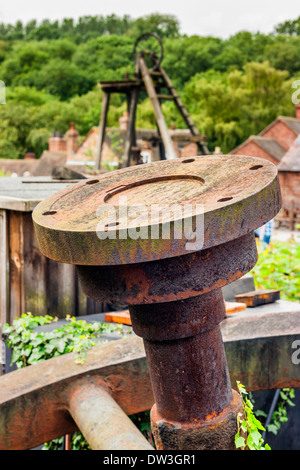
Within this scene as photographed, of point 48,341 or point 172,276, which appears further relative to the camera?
point 48,341

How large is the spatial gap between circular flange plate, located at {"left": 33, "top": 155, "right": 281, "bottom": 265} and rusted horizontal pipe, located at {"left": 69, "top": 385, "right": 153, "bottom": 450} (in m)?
0.74

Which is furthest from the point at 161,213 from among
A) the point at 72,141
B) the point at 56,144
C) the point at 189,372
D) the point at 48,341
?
the point at 56,144

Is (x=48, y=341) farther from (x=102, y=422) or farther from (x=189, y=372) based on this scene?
(x=189, y=372)

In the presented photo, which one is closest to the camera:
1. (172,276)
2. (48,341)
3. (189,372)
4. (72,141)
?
(172,276)

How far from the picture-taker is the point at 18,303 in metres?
4.87

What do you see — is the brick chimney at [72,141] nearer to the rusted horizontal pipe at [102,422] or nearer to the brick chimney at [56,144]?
the brick chimney at [56,144]

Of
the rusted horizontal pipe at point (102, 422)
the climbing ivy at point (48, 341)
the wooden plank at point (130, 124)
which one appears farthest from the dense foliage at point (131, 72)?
the rusted horizontal pipe at point (102, 422)

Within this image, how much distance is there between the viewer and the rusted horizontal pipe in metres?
2.22

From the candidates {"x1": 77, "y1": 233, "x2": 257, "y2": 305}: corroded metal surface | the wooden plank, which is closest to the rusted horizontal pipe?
{"x1": 77, "y1": 233, "x2": 257, "y2": 305}: corroded metal surface

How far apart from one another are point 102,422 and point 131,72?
61545 millimetres

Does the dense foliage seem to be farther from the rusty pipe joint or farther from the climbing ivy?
the rusty pipe joint

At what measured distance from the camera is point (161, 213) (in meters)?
1.99
